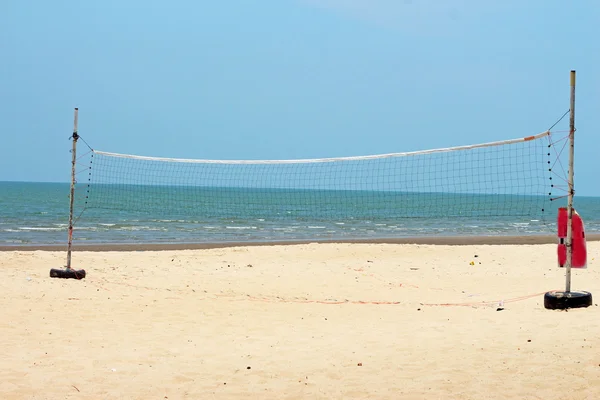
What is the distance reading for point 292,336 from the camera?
686 centimetres

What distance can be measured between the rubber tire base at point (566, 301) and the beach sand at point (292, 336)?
19 centimetres

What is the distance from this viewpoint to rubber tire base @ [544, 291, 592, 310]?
767cm

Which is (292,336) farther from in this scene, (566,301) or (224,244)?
(224,244)

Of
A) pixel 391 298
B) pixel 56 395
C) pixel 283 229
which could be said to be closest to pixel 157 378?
pixel 56 395

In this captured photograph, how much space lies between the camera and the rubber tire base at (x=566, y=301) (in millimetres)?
7672

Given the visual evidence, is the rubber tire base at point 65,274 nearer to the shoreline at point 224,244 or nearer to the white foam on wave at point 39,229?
the shoreline at point 224,244

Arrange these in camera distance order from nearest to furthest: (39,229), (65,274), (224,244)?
1. (65,274)
2. (224,244)
3. (39,229)

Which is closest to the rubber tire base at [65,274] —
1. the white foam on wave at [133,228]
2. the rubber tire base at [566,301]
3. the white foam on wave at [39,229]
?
the rubber tire base at [566,301]

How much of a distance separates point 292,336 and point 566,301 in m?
3.07

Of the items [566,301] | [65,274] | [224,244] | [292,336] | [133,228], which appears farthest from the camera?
[133,228]

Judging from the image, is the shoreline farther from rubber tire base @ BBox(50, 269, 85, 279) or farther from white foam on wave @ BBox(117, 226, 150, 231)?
rubber tire base @ BBox(50, 269, 85, 279)

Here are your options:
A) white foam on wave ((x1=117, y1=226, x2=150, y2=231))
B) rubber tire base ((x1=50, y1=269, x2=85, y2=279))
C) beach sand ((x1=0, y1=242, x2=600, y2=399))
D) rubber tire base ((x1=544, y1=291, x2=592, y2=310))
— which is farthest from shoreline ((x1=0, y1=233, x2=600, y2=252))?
rubber tire base ((x1=544, y1=291, x2=592, y2=310))

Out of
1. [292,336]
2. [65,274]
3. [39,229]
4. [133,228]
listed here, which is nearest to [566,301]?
[292,336]

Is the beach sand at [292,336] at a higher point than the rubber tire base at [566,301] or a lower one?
lower
